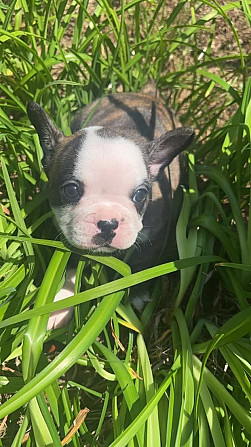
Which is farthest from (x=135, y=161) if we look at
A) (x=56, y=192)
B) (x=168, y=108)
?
(x=168, y=108)

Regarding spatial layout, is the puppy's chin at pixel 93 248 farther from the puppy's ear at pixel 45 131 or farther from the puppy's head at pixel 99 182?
the puppy's ear at pixel 45 131

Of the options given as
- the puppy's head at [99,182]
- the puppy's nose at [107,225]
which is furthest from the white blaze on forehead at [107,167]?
the puppy's nose at [107,225]

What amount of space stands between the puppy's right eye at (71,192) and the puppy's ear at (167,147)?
33 centimetres

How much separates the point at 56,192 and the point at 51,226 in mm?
327

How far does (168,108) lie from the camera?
8.55 feet

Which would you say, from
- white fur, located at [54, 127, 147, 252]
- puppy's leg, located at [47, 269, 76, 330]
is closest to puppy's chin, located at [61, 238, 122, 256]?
white fur, located at [54, 127, 147, 252]

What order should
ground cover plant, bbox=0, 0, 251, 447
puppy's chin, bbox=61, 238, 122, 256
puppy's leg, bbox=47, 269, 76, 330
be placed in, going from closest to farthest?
ground cover plant, bbox=0, 0, 251, 447
puppy's chin, bbox=61, 238, 122, 256
puppy's leg, bbox=47, 269, 76, 330

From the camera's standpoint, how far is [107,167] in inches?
71.4

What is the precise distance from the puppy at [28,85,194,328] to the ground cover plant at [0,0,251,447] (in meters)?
0.10

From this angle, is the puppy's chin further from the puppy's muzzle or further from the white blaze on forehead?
the white blaze on forehead

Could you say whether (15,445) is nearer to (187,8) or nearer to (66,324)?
(66,324)

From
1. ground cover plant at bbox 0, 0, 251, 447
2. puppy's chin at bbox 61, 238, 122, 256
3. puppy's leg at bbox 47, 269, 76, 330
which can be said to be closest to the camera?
ground cover plant at bbox 0, 0, 251, 447

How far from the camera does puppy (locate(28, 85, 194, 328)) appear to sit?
5.95 ft

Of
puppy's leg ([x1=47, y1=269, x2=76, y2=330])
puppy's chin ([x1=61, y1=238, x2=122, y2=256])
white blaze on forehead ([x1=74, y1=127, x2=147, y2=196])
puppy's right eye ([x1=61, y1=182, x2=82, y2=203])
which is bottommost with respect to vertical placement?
puppy's leg ([x1=47, y1=269, x2=76, y2=330])
